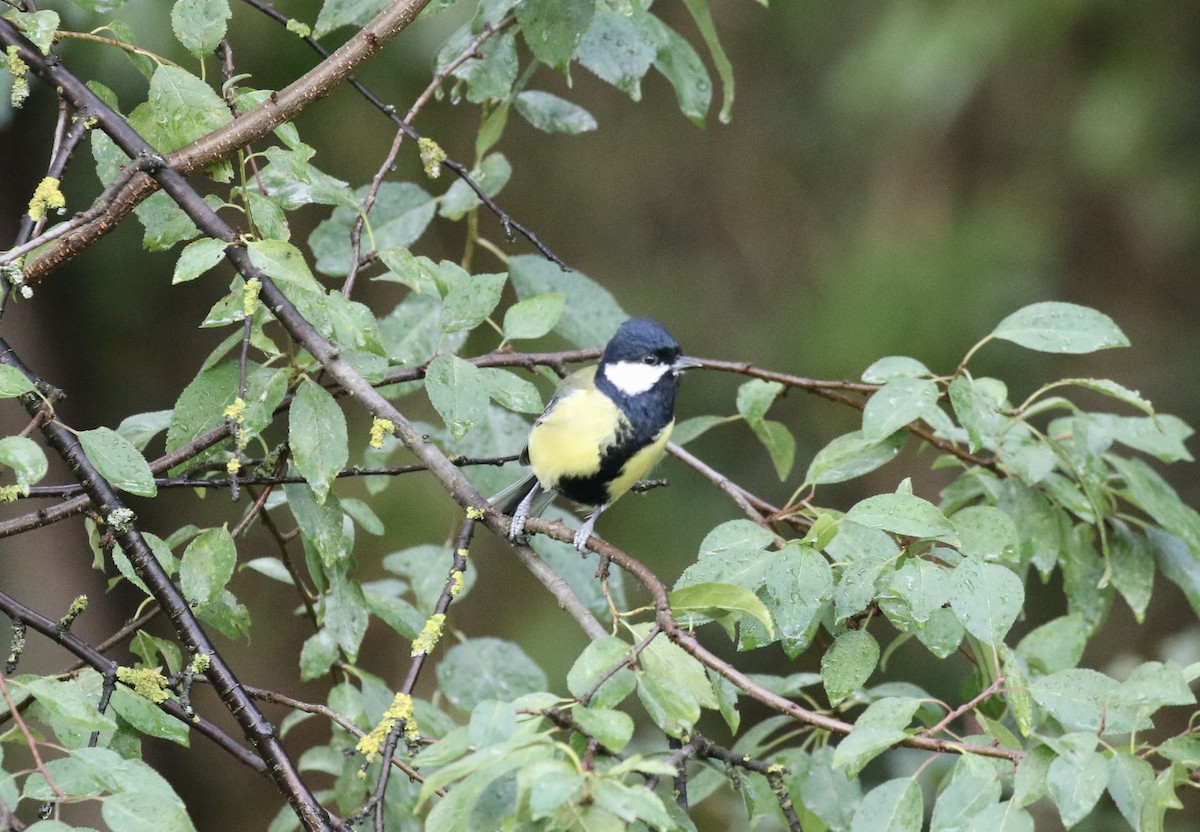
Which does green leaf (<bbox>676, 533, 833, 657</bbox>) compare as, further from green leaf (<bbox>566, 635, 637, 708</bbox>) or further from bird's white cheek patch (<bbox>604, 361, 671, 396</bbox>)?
bird's white cheek patch (<bbox>604, 361, 671, 396</bbox>)

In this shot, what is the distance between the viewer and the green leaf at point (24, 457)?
1235 mm

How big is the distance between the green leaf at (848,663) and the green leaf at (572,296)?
937 mm

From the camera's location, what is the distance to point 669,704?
3.94 ft

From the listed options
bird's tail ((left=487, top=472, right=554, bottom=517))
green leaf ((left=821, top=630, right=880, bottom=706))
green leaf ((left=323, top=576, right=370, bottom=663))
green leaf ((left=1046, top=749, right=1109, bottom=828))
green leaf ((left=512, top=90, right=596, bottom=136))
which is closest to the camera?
green leaf ((left=1046, top=749, right=1109, bottom=828))

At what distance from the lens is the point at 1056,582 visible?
15.9 ft

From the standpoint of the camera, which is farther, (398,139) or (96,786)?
(398,139)

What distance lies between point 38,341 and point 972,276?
352cm

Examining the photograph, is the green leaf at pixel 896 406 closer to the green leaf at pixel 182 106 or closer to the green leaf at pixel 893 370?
the green leaf at pixel 893 370

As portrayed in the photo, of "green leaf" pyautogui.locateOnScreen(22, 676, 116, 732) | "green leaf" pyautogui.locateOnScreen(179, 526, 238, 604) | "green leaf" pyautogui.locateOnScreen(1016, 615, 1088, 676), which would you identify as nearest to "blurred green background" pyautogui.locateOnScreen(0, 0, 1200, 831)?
"green leaf" pyautogui.locateOnScreen(1016, 615, 1088, 676)

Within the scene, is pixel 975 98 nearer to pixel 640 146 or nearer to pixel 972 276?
pixel 972 276

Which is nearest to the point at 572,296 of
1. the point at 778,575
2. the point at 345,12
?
the point at 345,12

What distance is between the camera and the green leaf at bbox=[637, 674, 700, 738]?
119cm

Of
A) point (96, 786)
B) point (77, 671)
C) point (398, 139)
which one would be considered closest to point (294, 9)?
point (398, 139)

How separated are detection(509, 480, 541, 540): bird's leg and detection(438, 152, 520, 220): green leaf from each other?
58 cm
